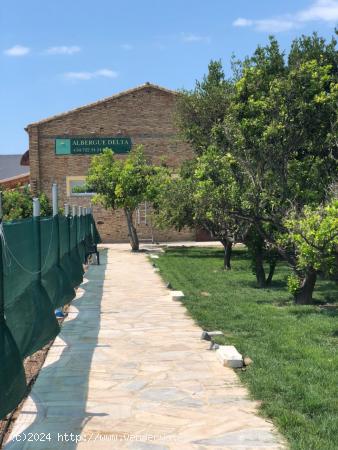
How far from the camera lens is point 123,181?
25062 mm

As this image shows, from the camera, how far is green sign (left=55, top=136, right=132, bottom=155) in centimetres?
3158

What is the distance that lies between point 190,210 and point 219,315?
443 inches

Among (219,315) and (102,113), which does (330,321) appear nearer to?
(219,315)

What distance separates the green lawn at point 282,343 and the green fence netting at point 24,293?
211 cm

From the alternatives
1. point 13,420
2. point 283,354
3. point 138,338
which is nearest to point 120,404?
point 13,420

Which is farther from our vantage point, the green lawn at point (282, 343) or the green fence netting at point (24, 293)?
the green lawn at point (282, 343)

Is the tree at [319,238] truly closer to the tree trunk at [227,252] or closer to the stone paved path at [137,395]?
Answer: the stone paved path at [137,395]

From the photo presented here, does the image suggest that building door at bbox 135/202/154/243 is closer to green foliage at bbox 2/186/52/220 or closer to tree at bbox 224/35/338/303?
green foliage at bbox 2/186/52/220

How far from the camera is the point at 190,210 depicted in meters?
21.0

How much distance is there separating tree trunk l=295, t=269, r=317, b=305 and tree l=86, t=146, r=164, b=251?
14.5 meters

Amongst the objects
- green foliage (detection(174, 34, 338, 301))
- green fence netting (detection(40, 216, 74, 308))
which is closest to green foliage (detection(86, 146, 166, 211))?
green foliage (detection(174, 34, 338, 301))

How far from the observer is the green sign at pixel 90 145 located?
104ft

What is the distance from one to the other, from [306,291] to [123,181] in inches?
588

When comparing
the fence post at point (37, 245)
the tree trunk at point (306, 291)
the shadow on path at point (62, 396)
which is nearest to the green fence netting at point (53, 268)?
the fence post at point (37, 245)
